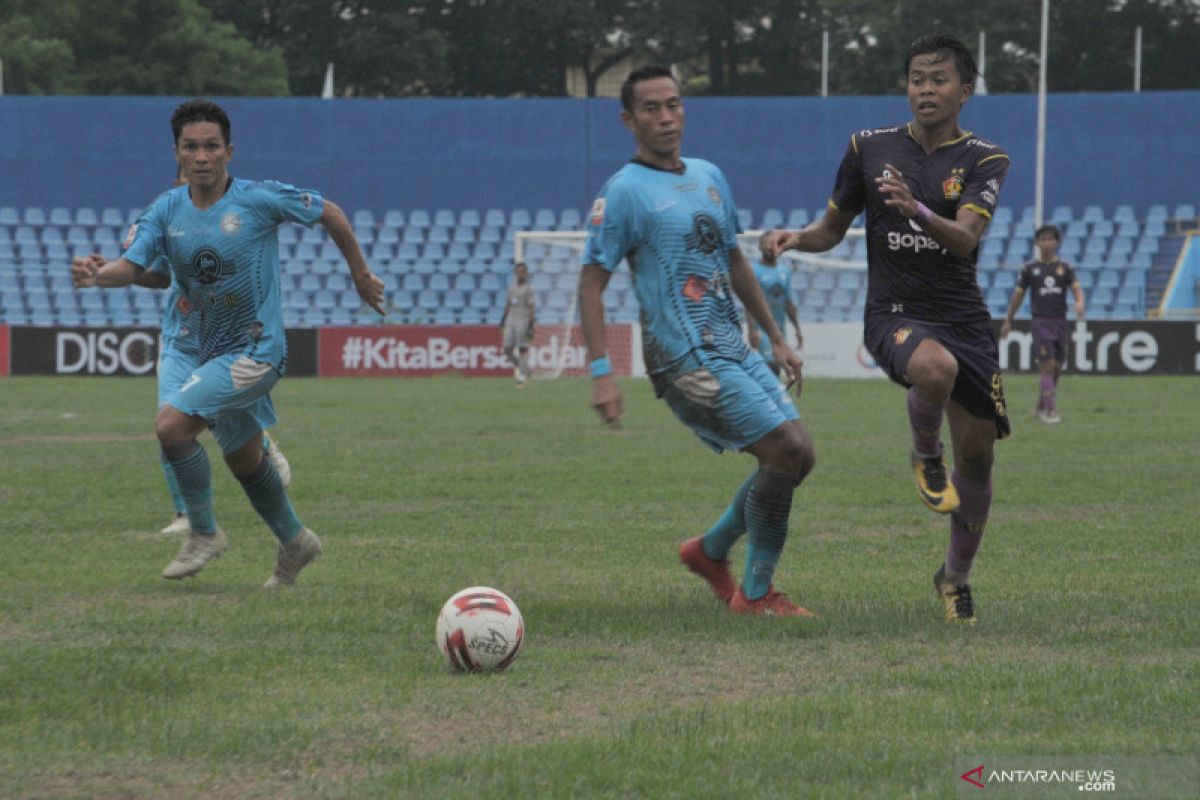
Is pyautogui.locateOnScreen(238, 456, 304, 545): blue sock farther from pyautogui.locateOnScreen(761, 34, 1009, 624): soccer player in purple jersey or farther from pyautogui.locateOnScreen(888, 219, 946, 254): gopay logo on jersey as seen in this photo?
pyautogui.locateOnScreen(888, 219, 946, 254): gopay logo on jersey

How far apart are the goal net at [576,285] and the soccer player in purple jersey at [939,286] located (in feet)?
86.5

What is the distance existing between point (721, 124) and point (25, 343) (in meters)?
16.2

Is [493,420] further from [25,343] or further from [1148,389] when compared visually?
[25,343]

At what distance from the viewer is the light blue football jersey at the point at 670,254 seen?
23.7 feet

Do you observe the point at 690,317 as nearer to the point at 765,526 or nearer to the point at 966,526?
the point at 765,526

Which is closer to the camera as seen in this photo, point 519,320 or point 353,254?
point 353,254

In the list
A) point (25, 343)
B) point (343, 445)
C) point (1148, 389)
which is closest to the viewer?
point (343, 445)

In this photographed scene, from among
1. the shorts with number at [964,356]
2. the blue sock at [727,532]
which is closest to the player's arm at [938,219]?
the shorts with number at [964,356]

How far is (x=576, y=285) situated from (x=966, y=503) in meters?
28.1

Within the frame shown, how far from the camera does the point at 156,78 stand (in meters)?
58.5

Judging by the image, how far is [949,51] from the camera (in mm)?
6961

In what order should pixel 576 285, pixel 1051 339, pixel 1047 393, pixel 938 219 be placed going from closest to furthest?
pixel 938 219 < pixel 1047 393 < pixel 1051 339 < pixel 576 285

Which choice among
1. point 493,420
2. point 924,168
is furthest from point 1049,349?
point 924,168

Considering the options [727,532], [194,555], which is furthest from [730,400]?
[194,555]
